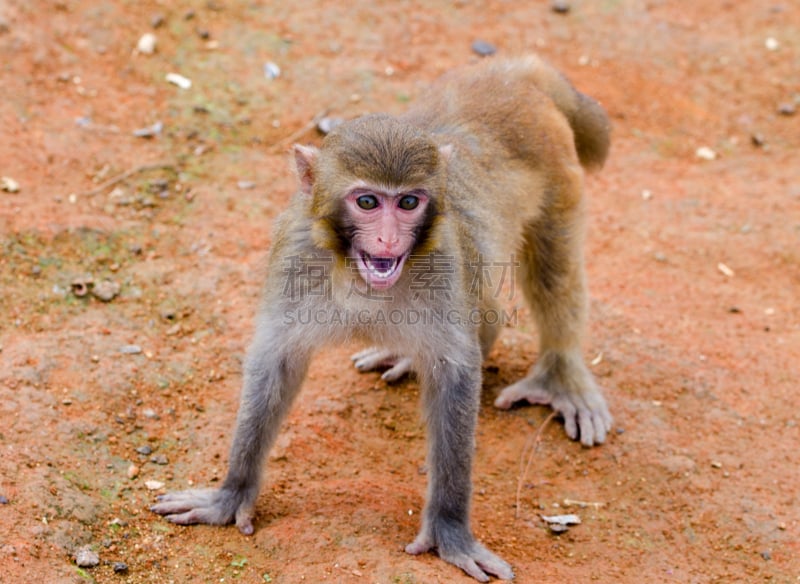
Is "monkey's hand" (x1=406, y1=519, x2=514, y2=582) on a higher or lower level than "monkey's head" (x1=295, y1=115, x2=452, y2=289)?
lower

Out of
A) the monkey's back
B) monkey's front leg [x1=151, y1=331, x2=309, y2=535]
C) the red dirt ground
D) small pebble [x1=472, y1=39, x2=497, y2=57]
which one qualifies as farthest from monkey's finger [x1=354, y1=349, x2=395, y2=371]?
small pebble [x1=472, y1=39, x2=497, y2=57]

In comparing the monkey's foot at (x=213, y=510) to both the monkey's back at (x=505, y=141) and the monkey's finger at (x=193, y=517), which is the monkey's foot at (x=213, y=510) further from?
the monkey's back at (x=505, y=141)

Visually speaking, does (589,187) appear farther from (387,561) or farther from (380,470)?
(387,561)

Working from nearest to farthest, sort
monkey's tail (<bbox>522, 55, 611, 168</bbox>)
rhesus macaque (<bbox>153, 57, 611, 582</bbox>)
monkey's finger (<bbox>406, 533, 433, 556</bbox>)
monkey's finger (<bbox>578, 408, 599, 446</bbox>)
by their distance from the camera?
rhesus macaque (<bbox>153, 57, 611, 582</bbox>) < monkey's finger (<bbox>406, 533, 433, 556</bbox>) < monkey's tail (<bbox>522, 55, 611, 168</bbox>) < monkey's finger (<bbox>578, 408, 599, 446</bbox>)

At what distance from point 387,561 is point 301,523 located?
0.62 meters

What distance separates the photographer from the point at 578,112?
6988 mm

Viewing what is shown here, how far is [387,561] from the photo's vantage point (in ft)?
17.4

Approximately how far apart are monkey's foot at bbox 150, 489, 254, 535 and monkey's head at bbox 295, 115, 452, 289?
168 centimetres

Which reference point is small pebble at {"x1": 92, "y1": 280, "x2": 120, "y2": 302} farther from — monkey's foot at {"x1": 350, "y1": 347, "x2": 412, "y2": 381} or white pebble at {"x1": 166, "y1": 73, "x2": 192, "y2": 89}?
white pebble at {"x1": 166, "y1": 73, "x2": 192, "y2": 89}

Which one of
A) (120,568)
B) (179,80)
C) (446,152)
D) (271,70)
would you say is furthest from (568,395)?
(179,80)

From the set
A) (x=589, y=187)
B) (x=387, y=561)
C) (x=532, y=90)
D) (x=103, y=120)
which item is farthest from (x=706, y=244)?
(x=103, y=120)

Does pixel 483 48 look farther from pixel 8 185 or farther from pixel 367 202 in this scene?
pixel 367 202

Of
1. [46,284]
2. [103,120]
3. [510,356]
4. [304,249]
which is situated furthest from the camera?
[103,120]

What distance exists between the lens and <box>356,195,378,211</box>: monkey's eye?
15.3 ft
